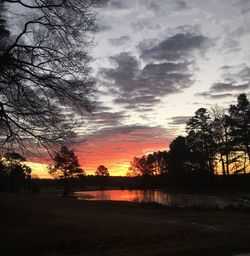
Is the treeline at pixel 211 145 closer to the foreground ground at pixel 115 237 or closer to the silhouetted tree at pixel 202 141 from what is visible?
the silhouetted tree at pixel 202 141

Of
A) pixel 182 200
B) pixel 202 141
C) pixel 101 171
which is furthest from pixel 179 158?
pixel 101 171

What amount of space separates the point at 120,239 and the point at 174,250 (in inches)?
115

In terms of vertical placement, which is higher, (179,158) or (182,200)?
(179,158)

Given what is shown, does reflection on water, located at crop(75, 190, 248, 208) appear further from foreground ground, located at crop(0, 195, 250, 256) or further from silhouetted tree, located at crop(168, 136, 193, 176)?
silhouetted tree, located at crop(168, 136, 193, 176)

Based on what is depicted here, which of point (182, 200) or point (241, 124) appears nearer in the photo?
point (182, 200)

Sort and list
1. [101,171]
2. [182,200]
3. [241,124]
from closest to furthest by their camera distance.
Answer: [182,200], [241,124], [101,171]

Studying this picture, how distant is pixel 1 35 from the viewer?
15750 millimetres

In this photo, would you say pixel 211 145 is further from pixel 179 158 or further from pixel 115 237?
pixel 115 237

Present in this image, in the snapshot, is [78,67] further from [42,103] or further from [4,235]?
[4,235]

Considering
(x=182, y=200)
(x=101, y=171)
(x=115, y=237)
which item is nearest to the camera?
(x=115, y=237)

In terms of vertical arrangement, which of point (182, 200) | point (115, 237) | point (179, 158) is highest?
point (179, 158)

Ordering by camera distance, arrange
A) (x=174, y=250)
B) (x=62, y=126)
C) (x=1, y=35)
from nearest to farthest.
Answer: (x=174, y=250) → (x=62, y=126) → (x=1, y=35)

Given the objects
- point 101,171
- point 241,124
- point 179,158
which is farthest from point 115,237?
point 101,171

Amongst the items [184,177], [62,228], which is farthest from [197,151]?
[62,228]
